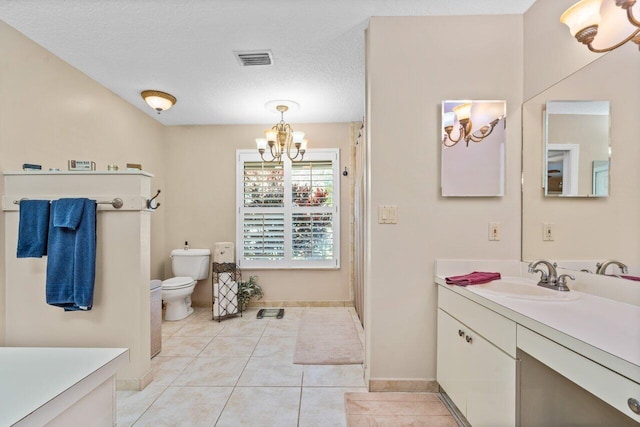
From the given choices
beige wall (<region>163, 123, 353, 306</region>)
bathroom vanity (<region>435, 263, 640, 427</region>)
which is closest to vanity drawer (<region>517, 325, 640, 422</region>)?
bathroom vanity (<region>435, 263, 640, 427</region>)

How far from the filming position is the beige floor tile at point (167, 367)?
2127mm

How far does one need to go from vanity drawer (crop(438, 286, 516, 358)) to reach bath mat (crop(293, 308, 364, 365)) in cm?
103

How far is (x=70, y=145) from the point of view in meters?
2.44

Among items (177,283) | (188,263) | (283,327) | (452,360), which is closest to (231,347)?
(283,327)

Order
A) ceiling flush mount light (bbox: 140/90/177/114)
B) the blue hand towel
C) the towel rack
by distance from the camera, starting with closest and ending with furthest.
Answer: the blue hand towel, the towel rack, ceiling flush mount light (bbox: 140/90/177/114)

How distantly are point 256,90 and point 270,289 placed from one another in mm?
2435

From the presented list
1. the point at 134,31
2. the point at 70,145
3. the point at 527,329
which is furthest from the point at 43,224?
the point at 527,329

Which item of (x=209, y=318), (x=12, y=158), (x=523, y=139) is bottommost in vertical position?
(x=209, y=318)

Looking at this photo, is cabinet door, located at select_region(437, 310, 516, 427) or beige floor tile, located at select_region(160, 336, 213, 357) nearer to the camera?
cabinet door, located at select_region(437, 310, 516, 427)

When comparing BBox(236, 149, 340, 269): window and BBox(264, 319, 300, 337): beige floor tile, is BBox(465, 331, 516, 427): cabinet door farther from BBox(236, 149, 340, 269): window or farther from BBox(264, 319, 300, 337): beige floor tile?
BBox(236, 149, 340, 269): window

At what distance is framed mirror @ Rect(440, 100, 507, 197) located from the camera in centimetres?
194

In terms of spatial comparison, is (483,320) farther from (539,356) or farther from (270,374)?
(270,374)

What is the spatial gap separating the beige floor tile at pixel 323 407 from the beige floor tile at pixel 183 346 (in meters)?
1.17

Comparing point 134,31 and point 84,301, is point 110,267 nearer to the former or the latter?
point 84,301
